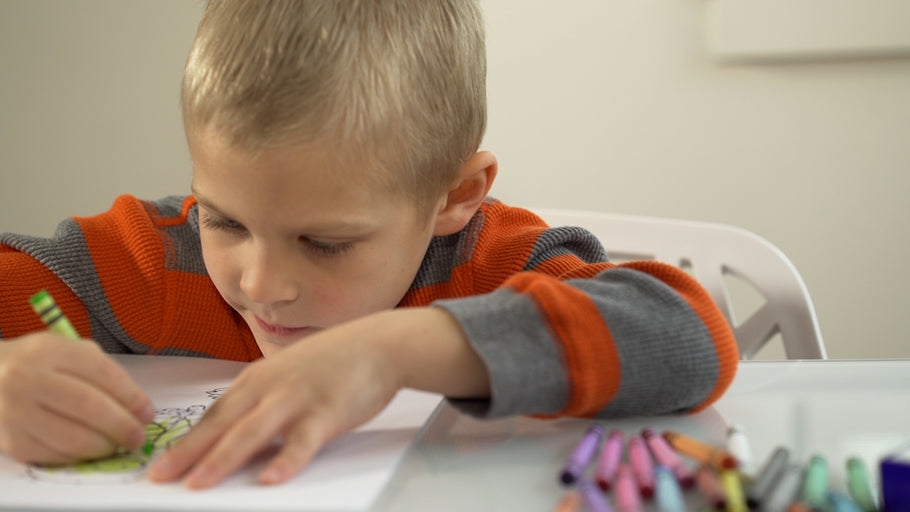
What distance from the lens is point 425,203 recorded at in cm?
66

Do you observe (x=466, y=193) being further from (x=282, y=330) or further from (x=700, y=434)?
(x=700, y=434)

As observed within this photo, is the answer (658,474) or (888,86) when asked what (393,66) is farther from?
(888,86)

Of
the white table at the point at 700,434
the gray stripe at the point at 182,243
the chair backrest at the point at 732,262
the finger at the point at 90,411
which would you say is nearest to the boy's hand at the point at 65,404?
the finger at the point at 90,411

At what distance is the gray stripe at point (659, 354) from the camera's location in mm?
479

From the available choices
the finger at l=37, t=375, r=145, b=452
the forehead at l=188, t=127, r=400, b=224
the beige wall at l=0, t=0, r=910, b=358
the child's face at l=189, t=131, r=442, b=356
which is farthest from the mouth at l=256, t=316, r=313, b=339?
the beige wall at l=0, t=0, r=910, b=358

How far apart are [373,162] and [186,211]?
32 cm

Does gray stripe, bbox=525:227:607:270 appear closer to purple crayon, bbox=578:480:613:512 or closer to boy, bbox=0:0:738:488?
boy, bbox=0:0:738:488

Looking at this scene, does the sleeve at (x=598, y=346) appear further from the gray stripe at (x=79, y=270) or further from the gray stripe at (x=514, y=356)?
the gray stripe at (x=79, y=270)

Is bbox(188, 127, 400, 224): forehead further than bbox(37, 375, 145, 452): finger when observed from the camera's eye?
Yes

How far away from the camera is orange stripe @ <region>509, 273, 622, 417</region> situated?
1.50 ft

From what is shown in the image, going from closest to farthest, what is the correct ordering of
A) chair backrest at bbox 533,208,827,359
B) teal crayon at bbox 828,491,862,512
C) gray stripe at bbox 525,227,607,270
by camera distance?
teal crayon at bbox 828,491,862,512 < gray stripe at bbox 525,227,607,270 < chair backrest at bbox 533,208,827,359

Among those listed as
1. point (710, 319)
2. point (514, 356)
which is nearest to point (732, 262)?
point (710, 319)

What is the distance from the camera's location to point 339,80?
0.56 m

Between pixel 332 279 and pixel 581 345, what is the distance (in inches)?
8.2
